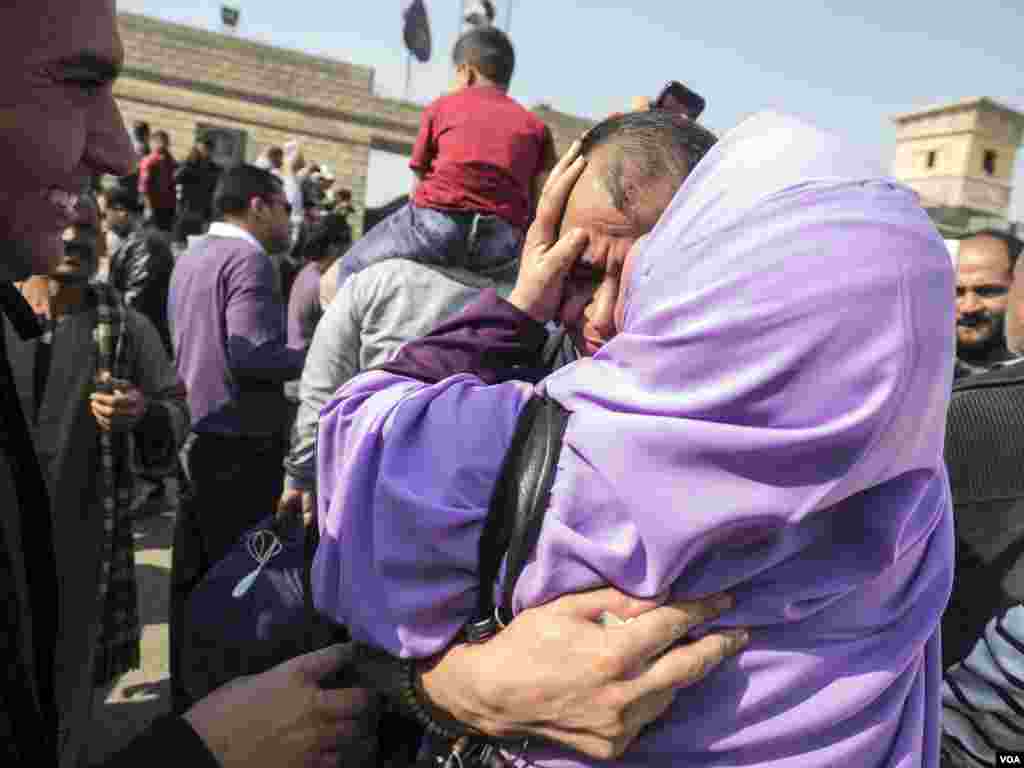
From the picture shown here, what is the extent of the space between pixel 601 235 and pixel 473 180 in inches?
54.4

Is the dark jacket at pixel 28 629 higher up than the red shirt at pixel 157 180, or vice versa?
the red shirt at pixel 157 180

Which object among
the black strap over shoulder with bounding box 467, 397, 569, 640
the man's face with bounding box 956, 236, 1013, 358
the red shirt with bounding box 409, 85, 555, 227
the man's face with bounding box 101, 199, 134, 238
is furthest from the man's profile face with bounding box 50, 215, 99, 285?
the man's face with bounding box 101, 199, 134, 238

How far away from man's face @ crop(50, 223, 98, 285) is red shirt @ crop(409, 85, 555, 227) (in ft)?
3.77

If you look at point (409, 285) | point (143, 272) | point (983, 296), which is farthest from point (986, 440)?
point (143, 272)

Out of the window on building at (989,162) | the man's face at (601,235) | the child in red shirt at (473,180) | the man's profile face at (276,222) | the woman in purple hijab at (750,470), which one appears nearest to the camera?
the woman in purple hijab at (750,470)

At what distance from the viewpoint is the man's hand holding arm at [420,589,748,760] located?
869 mm

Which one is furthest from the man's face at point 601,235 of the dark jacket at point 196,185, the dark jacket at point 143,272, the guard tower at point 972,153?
the guard tower at point 972,153

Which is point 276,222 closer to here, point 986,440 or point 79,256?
point 79,256

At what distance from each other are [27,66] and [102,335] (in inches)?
60.3

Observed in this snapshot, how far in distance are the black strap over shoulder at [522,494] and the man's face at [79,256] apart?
6.97 ft

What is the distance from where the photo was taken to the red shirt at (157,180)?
33.5 feet

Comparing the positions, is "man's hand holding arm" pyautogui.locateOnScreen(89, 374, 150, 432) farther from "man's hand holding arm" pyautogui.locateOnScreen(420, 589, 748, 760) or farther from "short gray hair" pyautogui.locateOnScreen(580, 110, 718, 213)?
"man's hand holding arm" pyautogui.locateOnScreen(420, 589, 748, 760)

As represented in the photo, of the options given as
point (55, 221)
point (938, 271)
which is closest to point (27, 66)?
point (55, 221)

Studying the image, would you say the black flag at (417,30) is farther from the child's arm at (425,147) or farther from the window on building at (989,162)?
the window on building at (989,162)
